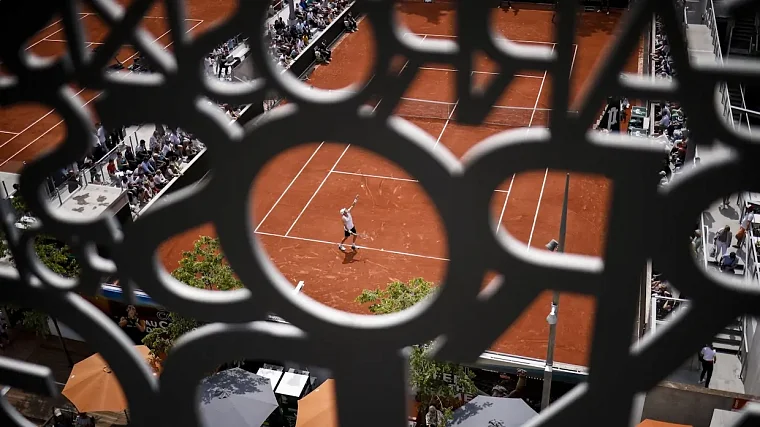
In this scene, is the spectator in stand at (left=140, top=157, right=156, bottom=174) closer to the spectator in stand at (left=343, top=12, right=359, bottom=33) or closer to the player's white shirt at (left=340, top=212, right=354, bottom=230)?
the player's white shirt at (left=340, top=212, right=354, bottom=230)

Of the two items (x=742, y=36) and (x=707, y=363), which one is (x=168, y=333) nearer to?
(x=707, y=363)

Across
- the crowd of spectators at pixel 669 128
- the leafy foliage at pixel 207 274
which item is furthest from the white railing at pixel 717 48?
the leafy foliage at pixel 207 274

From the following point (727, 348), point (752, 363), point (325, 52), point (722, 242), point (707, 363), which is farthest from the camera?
point (325, 52)

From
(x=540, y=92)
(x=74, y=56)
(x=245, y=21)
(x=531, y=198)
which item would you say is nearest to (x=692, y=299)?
(x=245, y=21)

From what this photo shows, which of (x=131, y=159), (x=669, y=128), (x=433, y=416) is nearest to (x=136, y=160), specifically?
(x=131, y=159)

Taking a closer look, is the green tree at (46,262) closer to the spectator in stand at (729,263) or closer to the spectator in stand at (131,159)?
the spectator in stand at (131,159)

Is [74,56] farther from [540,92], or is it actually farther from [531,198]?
[540,92]
